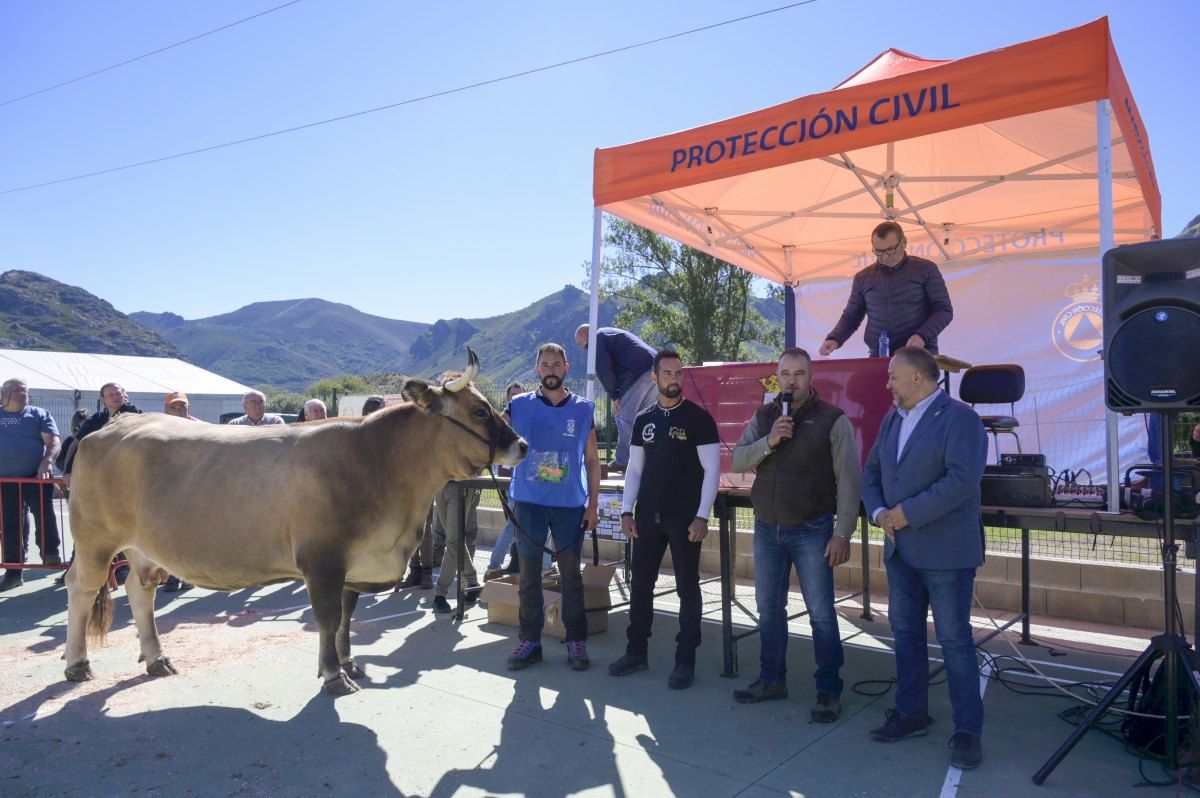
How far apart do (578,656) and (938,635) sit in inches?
99.4

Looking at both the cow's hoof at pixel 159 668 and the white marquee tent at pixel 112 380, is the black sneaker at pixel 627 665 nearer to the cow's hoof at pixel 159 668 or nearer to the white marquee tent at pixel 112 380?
the cow's hoof at pixel 159 668

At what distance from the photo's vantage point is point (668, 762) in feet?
13.1

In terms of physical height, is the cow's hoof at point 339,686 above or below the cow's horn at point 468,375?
below

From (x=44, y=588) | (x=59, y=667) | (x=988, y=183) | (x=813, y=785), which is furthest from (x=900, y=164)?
(x=44, y=588)

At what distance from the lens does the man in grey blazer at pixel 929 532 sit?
3914 mm

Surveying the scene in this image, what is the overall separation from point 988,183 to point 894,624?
574cm

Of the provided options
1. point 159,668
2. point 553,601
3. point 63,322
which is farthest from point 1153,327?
point 63,322

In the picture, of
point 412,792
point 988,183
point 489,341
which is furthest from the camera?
point 489,341

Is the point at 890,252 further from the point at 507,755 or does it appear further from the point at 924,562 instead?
the point at 507,755

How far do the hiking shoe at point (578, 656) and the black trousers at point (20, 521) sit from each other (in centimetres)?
643

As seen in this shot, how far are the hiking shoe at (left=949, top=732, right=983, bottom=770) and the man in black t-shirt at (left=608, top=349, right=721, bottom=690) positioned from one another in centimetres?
171

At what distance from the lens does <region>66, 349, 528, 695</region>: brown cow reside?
4895mm

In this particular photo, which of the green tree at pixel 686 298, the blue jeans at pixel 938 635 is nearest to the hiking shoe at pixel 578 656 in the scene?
the blue jeans at pixel 938 635

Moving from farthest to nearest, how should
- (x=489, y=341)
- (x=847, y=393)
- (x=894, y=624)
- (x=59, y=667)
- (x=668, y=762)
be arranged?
(x=489, y=341) < (x=59, y=667) < (x=847, y=393) < (x=894, y=624) < (x=668, y=762)
